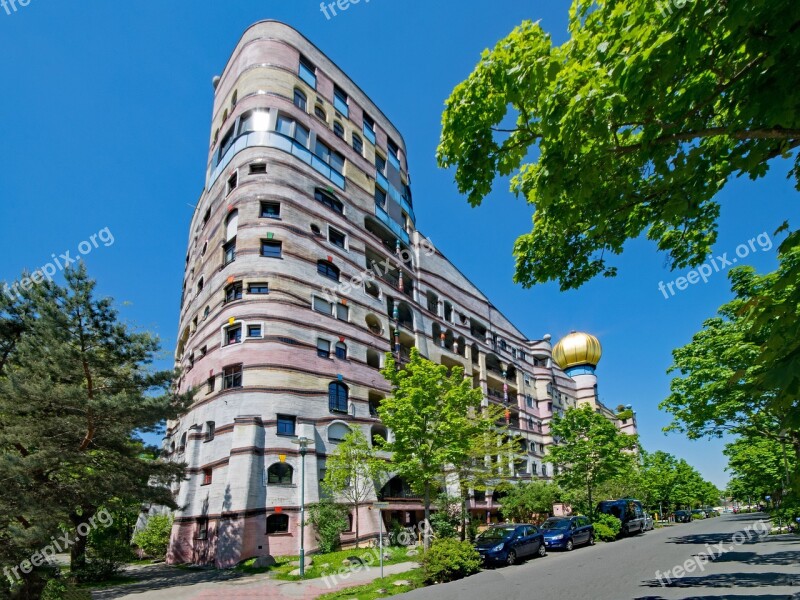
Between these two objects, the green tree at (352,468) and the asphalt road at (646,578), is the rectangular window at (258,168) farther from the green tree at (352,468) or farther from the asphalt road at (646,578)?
the asphalt road at (646,578)

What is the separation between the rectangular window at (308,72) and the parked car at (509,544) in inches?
1195

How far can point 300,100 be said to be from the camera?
3169cm

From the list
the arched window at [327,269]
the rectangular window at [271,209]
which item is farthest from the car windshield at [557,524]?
the rectangular window at [271,209]

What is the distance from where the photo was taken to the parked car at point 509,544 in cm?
1664

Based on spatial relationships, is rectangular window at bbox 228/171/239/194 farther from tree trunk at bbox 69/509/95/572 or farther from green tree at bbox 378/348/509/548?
tree trunk at bbox 69/509/95/572

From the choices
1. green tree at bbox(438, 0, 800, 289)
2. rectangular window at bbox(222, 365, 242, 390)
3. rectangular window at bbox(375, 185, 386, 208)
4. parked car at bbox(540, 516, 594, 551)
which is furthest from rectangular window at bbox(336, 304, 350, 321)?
green tree at bbox(438, 0, 800, 289)

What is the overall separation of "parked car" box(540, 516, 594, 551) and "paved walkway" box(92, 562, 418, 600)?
316 inches

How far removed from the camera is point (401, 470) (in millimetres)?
17844

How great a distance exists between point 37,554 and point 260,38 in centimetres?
3220

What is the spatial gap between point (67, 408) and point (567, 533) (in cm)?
2094

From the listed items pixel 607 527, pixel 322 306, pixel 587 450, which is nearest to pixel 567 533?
pixel 607 527

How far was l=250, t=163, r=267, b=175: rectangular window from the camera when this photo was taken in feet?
92.2

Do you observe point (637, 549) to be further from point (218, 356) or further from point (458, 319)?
point (458, 319)

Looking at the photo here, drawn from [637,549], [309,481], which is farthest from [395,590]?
[637,549]
